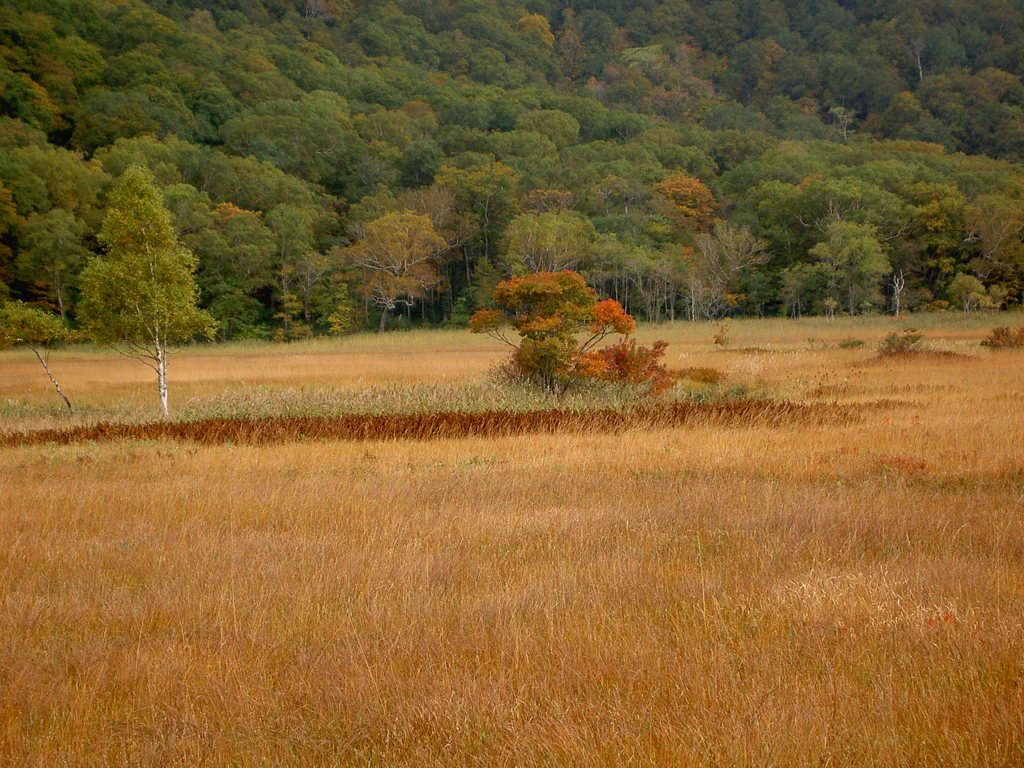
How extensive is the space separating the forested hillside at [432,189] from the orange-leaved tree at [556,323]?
31465 millimetres

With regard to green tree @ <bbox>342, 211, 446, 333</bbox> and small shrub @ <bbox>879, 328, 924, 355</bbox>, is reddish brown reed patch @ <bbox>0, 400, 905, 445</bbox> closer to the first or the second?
small shrub @ <bbox>879, 328, 924, 355</bbox>

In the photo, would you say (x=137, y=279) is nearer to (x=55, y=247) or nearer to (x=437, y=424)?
(x=437, y=424)

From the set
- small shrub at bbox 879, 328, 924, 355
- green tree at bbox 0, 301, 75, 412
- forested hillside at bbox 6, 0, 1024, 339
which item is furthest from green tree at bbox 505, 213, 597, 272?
green tree at bbox 0, 301, 75, 412

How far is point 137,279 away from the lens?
2412cm

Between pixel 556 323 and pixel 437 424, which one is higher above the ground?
pixel 556 323

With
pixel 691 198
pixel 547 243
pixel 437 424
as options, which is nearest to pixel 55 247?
pixel 547 243

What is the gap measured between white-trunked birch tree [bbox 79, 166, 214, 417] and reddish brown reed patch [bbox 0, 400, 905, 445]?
577cm

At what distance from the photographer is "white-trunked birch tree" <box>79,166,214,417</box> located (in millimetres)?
24125

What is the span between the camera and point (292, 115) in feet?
325

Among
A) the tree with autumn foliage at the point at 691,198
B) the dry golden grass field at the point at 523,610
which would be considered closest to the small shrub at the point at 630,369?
the dry golden grass field at the point at 523,610

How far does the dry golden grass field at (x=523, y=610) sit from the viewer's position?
4031 mm

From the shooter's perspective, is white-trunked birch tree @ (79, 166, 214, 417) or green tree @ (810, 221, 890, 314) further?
green tree @ (810, 221, 890, 314)

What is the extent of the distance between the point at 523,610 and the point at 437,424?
13.3m

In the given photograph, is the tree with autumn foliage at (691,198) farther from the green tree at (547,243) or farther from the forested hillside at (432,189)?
the green tree at (547,243)
